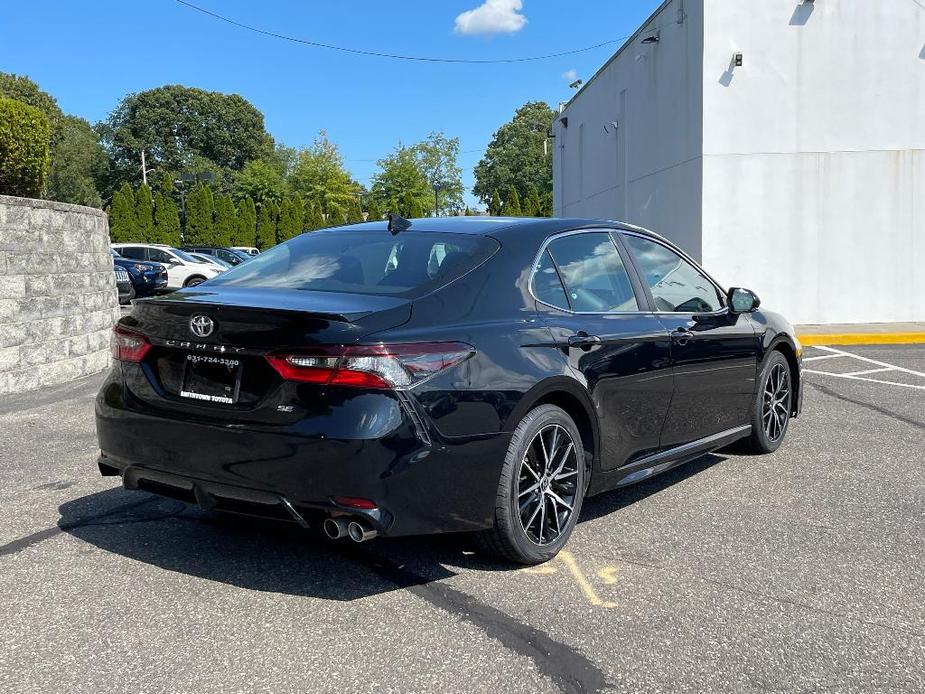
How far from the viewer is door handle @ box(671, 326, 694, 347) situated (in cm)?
487

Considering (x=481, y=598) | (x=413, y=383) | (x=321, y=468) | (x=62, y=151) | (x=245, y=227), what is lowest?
(x=481, y=598)

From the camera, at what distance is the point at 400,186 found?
199 ft

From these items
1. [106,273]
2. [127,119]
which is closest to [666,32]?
[106,273]

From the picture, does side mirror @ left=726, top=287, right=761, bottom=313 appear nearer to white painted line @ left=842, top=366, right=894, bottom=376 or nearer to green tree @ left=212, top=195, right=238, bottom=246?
white painted line @ left=842, top=366, right=894, bottom=376

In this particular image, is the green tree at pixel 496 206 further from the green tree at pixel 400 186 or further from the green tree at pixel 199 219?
the green tree at pixel 199 219

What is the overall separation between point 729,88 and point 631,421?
42.1 ft

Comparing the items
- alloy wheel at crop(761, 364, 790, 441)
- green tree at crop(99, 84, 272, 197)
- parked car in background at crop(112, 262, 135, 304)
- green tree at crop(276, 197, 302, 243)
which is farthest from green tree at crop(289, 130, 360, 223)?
alloy wheel at crop(761, 364, 790, 441)

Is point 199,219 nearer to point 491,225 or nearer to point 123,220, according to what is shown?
point 123,220

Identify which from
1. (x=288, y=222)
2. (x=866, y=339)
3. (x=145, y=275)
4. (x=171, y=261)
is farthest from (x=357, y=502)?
(x=288, y=222)

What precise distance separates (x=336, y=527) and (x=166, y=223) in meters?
48.2

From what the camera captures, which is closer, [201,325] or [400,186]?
[201,325]

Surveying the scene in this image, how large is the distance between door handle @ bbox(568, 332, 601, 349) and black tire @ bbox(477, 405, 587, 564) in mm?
325

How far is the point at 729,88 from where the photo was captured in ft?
51.5

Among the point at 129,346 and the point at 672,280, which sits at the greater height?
the point at 672,280
